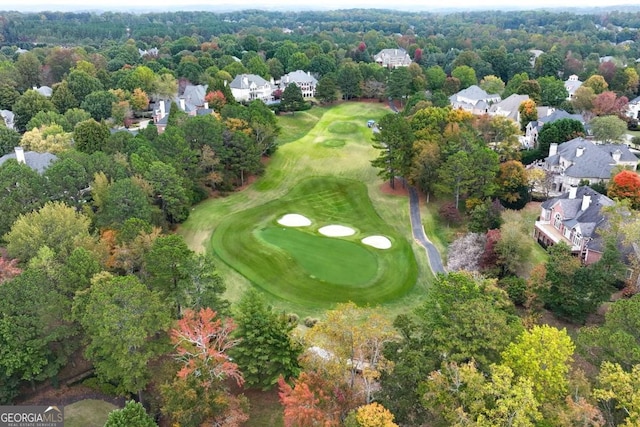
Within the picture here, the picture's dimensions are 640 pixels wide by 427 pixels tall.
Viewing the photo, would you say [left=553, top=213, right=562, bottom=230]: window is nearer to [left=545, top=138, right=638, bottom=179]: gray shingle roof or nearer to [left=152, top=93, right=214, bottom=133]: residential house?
[left=545, top=138, right=638, bottom=179]: gray shingle roof

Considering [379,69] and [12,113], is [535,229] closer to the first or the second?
[379,69]

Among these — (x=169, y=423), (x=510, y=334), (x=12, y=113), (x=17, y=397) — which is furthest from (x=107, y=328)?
(x=12, y=113)

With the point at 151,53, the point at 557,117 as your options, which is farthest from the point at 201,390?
the point at 151,53

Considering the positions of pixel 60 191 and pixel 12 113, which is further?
pixel 12 113

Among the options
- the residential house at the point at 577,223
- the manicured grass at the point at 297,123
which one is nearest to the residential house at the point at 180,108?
the manicured grass at the point at 297,123

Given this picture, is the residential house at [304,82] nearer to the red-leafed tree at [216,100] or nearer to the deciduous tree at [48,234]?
the red-leafed tree at [216,100]

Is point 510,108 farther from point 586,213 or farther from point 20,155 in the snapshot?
point 20,155
